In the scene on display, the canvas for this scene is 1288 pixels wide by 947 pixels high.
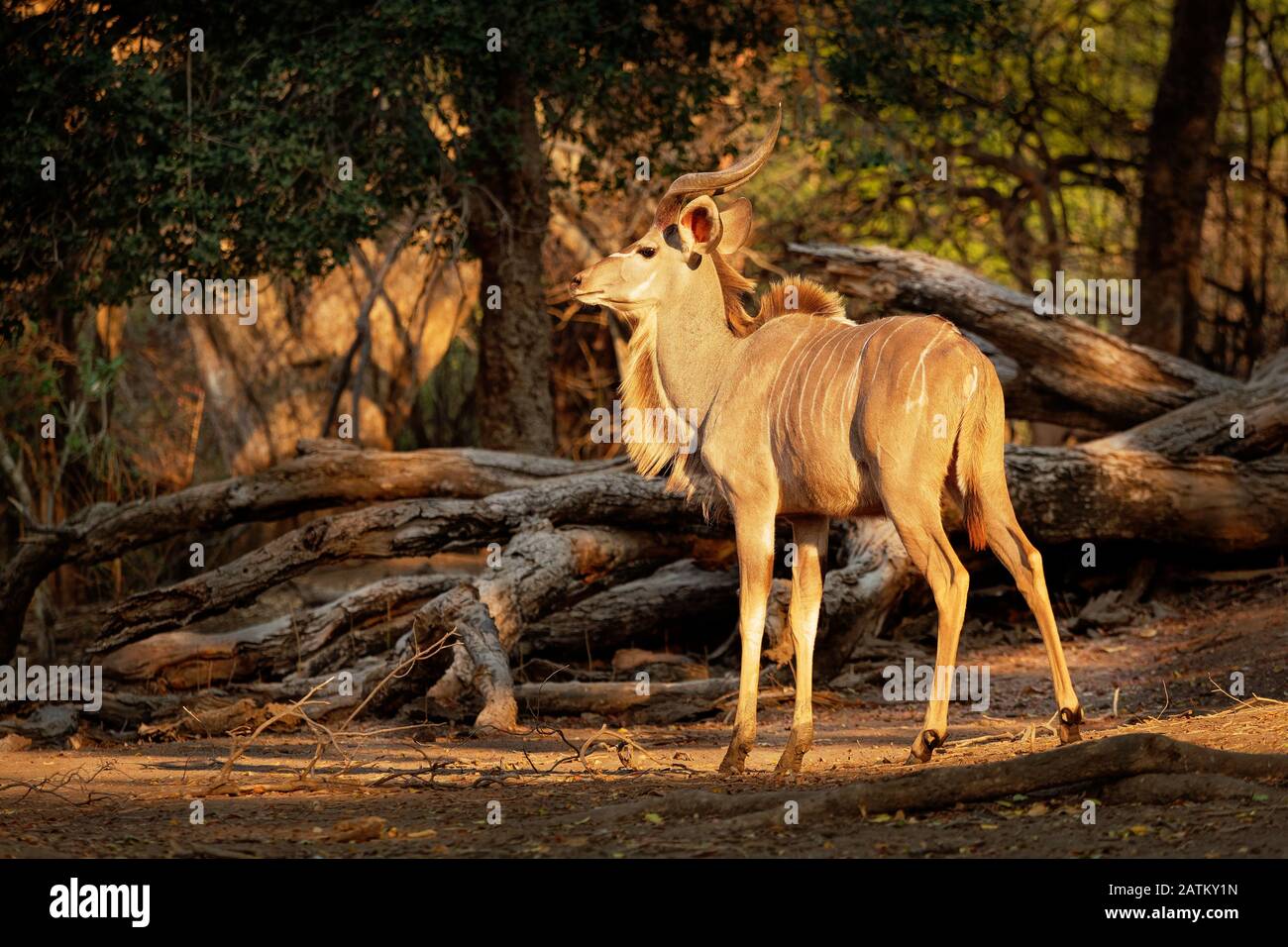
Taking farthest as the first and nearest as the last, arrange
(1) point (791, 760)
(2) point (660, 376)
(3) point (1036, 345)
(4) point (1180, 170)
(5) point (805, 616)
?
1. (4) point (1180, 170)
2. (3) point (1036, 345)
3. (2) point (660, 376)
4. (5) point (805, 616)
5. (1) point (791, 760)

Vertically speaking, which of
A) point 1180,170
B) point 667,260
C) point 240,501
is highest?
point 1180,170

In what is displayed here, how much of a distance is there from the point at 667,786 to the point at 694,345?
2065 mm

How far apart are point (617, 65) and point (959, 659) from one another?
4817 mm

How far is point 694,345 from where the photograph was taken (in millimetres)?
6789

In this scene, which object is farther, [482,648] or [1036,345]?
[1036,345]

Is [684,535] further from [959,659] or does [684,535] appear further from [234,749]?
[234,749]

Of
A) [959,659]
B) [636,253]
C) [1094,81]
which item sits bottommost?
[959,659]

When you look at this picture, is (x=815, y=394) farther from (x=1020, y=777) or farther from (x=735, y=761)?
(x=1020, y=777)

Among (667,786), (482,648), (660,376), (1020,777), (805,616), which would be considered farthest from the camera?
(482,648)

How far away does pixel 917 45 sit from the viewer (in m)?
11.8

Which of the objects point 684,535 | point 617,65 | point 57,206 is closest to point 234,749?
point 684,535

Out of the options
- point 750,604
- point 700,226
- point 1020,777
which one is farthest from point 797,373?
point 1020,777

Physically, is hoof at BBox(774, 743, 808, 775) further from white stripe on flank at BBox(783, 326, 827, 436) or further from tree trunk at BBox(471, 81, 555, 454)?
tree trunk at BBox(471, 81, 555, 454)

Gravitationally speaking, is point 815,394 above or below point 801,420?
above
